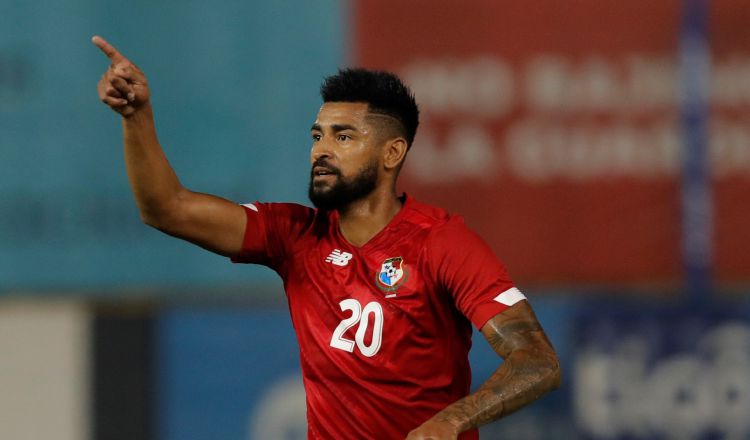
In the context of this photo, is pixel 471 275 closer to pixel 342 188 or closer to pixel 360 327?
pixel 360 327

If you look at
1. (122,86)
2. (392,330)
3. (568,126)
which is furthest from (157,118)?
(392,330)

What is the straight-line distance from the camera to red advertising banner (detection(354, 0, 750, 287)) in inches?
332

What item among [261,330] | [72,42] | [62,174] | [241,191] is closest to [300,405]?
[261,330]

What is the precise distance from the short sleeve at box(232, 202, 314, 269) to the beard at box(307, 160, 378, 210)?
5.8 inches

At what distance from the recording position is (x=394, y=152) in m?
4.77

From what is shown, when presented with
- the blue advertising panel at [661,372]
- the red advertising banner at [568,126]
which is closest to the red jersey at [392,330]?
the blue advertising panel at [661,372]

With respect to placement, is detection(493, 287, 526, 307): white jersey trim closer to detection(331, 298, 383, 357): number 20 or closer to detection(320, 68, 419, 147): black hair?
detection(331, 298, 383, 357): number 20

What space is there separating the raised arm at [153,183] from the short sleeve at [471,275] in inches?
26.7

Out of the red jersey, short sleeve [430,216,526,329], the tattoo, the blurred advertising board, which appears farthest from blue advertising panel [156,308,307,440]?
the tattoo

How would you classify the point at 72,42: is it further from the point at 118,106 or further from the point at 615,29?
the point at 118,106

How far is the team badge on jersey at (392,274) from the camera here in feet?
14.8

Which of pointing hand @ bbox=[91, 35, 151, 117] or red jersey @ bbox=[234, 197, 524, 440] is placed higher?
pointing hand @ bbox=[91, 35, 151, 117]

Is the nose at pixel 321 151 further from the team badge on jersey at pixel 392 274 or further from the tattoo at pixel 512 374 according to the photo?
the tattoo at pixel 512 374

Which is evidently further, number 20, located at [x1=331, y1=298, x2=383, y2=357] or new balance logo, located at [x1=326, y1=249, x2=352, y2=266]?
new balance logo, located at [x1=326, y1=249, x2=352, y2=266]
